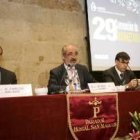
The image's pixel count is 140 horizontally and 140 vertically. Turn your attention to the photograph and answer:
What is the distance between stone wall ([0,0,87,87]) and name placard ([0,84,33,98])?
190cm

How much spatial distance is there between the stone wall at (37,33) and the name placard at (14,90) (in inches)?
74.7

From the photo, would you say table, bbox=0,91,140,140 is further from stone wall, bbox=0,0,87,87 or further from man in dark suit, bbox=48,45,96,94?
stone wall, bbox=0,0,87,87

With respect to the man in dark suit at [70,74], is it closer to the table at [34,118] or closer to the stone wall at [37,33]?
the stone wall at [37,33]

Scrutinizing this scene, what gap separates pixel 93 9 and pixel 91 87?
243 cm

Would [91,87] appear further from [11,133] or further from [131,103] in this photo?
[11,133]

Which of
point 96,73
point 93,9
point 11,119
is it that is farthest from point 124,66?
point 11,119

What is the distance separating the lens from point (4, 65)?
397cm

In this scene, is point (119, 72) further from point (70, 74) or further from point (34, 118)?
point (34, 118)

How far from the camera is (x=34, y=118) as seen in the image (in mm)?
2070

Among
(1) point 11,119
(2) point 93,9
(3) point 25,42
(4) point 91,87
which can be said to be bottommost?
(1) point 11,119

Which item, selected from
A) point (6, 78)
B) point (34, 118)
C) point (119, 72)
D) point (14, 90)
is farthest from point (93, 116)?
point (119, 72)

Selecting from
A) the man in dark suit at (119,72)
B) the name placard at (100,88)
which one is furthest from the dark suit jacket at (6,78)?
the name placard at (100,88)

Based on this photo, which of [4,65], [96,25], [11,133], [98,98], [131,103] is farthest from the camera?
[96,25]

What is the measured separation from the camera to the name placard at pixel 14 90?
2.06 m
